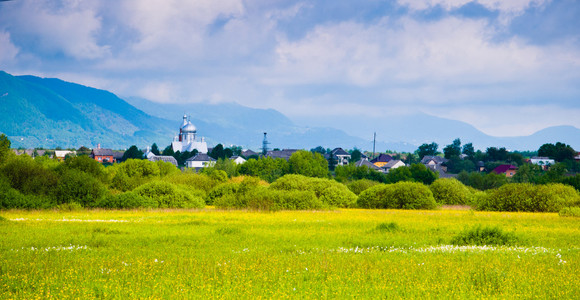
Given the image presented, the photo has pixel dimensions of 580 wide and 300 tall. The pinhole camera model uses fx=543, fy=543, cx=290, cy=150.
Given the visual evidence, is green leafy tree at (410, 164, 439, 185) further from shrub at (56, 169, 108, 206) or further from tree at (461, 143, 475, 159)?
tree at (461, 143, 475, 159)

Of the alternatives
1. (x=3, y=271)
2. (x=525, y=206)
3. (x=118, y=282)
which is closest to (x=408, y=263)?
(x=118, y=282)

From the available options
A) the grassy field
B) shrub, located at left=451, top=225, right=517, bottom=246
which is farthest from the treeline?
shrub, located at left=451, top=225, right=517, bottom=246

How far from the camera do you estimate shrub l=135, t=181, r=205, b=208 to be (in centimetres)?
4972

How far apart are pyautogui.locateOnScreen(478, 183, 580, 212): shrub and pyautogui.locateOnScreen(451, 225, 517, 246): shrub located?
3170 cm

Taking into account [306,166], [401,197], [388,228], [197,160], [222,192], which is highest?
[197,160]

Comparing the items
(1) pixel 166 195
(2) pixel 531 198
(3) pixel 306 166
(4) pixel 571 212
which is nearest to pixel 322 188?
(1) pixel 166 195

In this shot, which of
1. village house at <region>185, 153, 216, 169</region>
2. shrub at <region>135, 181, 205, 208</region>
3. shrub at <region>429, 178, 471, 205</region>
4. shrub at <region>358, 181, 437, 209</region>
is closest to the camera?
shrub at <region>135, 181, 205, 208</region>

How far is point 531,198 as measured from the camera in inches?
2067

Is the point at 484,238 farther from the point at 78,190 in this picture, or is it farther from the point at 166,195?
the point at 78,190

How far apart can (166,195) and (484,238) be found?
110 ft

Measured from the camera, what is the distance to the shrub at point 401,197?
55.9 metres

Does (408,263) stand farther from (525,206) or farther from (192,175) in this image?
(192,175)

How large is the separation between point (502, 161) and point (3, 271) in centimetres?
16078

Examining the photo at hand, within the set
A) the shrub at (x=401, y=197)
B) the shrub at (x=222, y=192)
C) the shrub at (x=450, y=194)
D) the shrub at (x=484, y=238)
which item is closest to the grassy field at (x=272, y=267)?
the shrub at (x=484, y=238)
